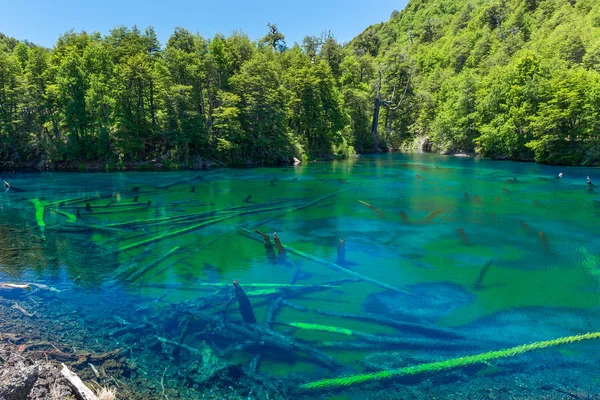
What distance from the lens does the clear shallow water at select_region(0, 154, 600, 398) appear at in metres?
7.88

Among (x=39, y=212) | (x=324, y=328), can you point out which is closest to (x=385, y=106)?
(x=39, y=212)

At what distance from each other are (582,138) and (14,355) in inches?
2478

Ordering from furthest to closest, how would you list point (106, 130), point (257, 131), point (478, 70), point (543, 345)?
point (478, 70) → point (257, 131) → point (106, 130) → point (543, 345)

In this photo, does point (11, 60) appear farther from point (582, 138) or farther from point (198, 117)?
point (582, 138)

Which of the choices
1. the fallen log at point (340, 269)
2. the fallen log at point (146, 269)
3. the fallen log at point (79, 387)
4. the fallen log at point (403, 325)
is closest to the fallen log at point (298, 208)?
the fallen log at point (340, 269)

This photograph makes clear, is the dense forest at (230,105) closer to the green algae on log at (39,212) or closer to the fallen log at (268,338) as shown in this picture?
the green algae on log at (39,212)

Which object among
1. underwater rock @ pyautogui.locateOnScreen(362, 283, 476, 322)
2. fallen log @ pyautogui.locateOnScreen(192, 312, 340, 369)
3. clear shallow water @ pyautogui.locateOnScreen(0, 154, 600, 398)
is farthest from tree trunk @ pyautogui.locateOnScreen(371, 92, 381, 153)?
fallen log @ pyautogui.locateOnScreen(192, 312, 340, 369)

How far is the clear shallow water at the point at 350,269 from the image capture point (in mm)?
7883

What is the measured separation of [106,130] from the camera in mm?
46750

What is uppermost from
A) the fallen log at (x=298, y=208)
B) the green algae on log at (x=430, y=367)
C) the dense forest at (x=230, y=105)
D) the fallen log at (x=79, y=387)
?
the dense forest at (x=230, y=105)

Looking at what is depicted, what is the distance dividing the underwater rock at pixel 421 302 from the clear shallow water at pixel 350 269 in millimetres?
63

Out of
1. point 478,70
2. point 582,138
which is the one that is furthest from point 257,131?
point 478,70

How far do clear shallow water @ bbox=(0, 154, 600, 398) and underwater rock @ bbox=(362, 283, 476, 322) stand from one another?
0.06 meters

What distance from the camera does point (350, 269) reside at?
13367 mm
